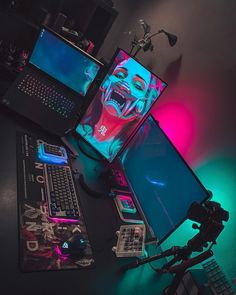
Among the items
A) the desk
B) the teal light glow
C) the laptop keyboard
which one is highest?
the teal light glow

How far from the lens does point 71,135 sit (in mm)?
1816

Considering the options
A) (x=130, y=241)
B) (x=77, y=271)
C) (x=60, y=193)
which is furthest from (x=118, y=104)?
A: (x=77, y=271)

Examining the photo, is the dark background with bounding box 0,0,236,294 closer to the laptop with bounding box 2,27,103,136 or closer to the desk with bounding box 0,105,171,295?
the desk with bounding box 0,105,171,295

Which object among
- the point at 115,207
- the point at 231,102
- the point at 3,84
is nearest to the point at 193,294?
the point at 115,207

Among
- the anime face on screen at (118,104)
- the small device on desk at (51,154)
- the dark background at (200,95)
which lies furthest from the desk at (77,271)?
the anime face on screen at (118,104)

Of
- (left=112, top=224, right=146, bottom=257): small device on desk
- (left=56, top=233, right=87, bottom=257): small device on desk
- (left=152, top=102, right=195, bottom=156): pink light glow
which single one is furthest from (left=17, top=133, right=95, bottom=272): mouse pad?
(left=152, top=102, right=195, bottom=156): pink light glow

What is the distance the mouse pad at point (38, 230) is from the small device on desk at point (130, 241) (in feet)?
0.49

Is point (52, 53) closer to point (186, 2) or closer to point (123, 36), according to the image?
point (186, 2)

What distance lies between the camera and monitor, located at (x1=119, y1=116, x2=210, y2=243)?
124 cm

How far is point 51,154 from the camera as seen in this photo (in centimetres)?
150

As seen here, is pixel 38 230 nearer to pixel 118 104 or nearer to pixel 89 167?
pixel 89 167

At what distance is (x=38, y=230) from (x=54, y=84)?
91 cm

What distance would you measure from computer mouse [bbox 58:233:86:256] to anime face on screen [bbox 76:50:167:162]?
0.65m

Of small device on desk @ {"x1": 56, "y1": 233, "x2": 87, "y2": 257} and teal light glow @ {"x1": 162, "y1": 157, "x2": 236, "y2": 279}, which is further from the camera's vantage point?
teal light glow @ {"x1": 162, "y1": 157, "x2": 236, "y2": 279}
